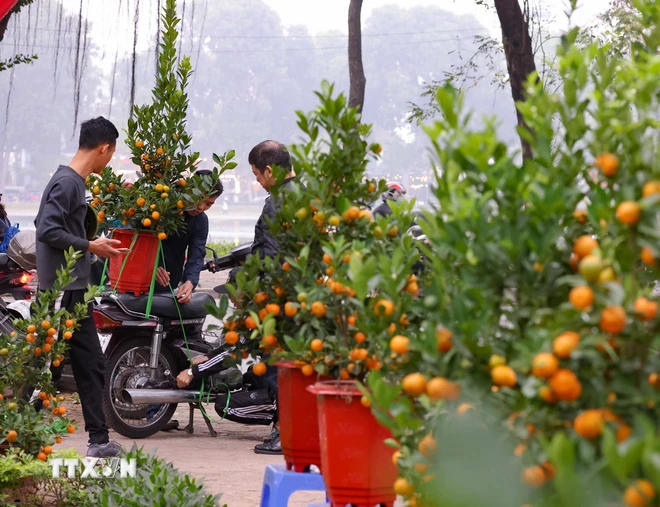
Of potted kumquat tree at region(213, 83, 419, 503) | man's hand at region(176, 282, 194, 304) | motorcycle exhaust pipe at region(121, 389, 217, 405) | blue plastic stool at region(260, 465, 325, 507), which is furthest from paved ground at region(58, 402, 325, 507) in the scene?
potted kumquat tree at region(213, 83, 419, 503)

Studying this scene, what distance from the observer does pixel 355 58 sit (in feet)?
45.8

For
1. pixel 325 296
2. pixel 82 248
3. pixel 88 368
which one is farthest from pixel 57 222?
pixel 325 296

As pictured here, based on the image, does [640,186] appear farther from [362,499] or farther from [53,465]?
[53,465]

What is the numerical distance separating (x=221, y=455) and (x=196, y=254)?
4.57 ft

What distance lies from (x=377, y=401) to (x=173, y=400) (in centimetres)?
471

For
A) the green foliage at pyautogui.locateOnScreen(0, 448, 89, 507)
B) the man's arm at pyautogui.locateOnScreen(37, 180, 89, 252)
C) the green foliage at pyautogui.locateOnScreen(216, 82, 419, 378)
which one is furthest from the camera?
the man's arm at pyautogui.locateOnScreen(37, 180, 89, 252)

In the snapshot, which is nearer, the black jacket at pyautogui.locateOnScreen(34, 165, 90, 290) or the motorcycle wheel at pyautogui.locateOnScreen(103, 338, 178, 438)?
the black jacket at pyautogui.locateOnScreen(34, 165, 90, 290)

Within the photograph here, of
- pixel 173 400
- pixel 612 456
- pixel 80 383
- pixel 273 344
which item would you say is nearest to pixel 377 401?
pixel 612 456

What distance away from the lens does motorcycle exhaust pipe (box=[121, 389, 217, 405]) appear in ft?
21.0

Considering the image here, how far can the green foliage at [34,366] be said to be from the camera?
4.32 metres

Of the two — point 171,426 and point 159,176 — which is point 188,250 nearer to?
point 159,176

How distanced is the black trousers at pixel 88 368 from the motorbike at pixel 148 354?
98 cm

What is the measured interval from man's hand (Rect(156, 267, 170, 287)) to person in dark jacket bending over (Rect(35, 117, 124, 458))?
3.68ft

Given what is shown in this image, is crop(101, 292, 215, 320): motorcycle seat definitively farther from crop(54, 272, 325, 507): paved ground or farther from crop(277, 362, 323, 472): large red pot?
crop(277, 362, 323, 472): large red pot
